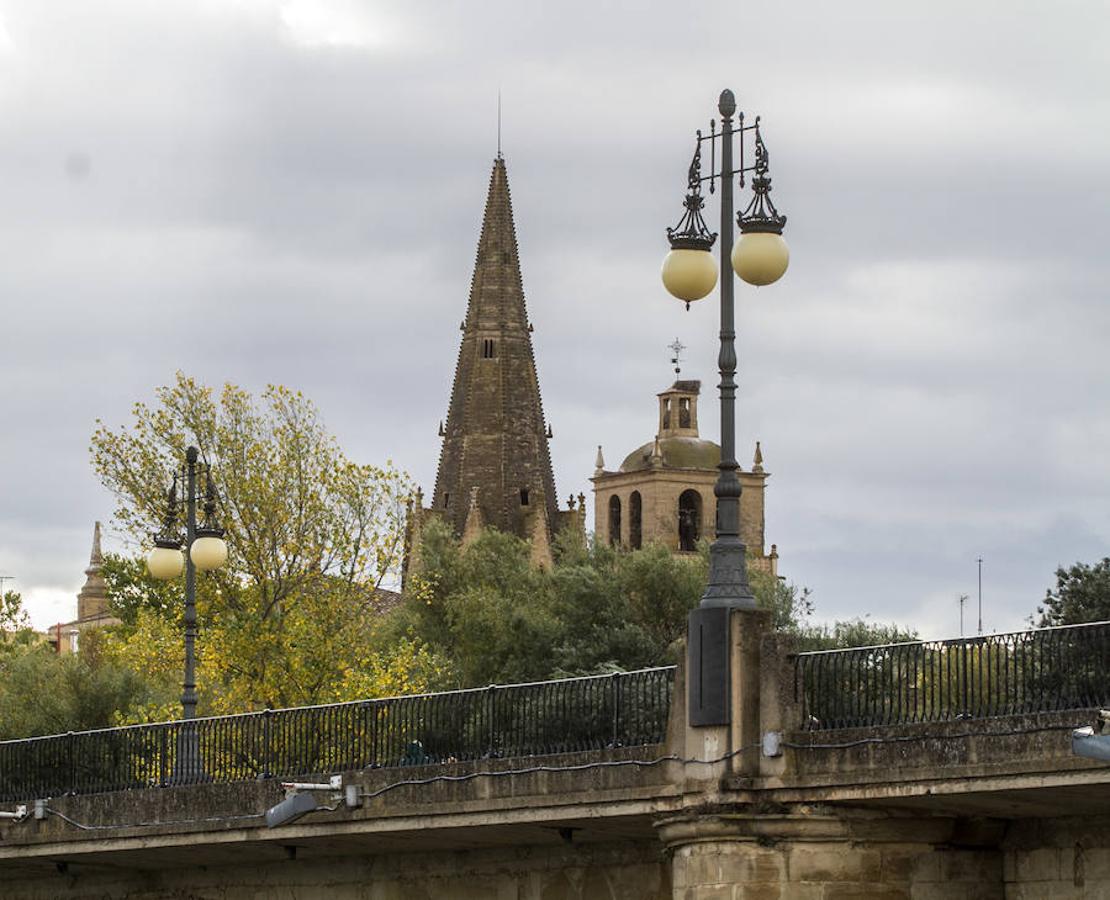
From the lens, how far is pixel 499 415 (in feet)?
477

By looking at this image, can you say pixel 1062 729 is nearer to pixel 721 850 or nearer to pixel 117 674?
pixel 721 850

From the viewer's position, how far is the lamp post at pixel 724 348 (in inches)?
1024

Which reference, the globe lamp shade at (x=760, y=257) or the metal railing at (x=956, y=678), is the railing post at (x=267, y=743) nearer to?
the metal railing at (x=956, y=678)

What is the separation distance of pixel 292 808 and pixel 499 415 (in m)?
115

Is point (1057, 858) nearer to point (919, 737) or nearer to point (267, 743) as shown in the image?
point (919, 737)

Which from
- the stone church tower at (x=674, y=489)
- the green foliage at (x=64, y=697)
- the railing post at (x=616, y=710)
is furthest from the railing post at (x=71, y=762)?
the stone church tower at (x=674, y=489)

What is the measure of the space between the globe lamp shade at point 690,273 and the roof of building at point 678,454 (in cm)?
13818

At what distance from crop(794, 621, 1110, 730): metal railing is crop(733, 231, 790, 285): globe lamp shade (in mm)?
3529

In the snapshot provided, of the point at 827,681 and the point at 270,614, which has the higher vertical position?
the point at 270,614

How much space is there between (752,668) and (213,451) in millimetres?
33853

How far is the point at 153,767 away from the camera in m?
36.0

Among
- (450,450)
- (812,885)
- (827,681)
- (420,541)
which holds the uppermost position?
(450,450)

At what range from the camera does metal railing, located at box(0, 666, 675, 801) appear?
94.2 feet

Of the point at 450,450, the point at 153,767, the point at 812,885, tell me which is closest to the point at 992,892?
the point at 812,885
